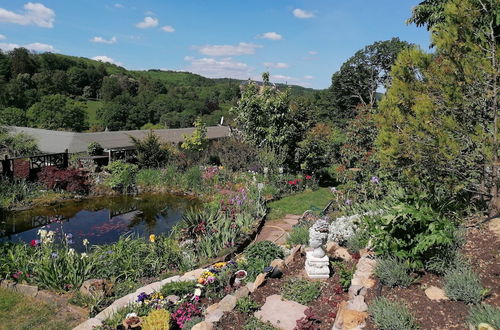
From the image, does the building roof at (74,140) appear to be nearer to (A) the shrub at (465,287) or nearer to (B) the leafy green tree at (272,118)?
(B) the leafy green tree at (272,118)

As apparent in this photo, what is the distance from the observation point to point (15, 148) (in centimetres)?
1620

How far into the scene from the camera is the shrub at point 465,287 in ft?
11.2

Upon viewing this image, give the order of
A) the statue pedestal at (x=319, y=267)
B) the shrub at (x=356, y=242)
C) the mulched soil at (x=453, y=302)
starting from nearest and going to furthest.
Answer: the mulched soil at (x=453, y=302) < the statue pedestal at (x=319, y=267) < the shrub at (x=356, y=242)

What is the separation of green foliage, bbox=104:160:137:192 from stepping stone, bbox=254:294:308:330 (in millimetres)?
9624

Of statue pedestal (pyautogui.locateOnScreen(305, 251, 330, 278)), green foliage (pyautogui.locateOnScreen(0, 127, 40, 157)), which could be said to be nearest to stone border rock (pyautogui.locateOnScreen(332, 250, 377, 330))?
statue pedestal (pyautogui.locateOnScreen(305, 251, 330, 278))

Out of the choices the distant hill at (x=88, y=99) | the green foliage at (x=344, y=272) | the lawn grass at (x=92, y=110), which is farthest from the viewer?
the lawn grass at (x=92, y=110)

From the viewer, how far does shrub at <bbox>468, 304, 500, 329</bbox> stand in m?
2.83

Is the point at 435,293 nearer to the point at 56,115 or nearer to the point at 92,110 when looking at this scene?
the point at 56,115

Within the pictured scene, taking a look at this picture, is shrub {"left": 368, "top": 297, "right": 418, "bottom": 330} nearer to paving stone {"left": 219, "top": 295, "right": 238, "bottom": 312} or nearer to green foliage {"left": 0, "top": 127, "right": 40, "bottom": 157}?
paving stone {"left": 219, "top": 295, "right": 238, "bottom": 312}

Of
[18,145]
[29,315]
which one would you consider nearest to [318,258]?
[29,315]

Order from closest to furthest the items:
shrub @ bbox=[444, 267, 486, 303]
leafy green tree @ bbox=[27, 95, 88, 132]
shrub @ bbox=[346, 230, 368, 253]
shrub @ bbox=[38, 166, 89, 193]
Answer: shrub @ bbox=[444, 267, 486, 303], shrub @ bbox=[346, 230, 368, 253], shrub @ bbox=[38, 166, 89, 193], leafy green tree @ bbox=[27, 95, 88, 132]

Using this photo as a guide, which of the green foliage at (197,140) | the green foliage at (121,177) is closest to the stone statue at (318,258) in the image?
the green foliage at (121,177)

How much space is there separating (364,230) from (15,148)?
16.6 metres

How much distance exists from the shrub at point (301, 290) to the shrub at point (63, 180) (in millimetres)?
9560
